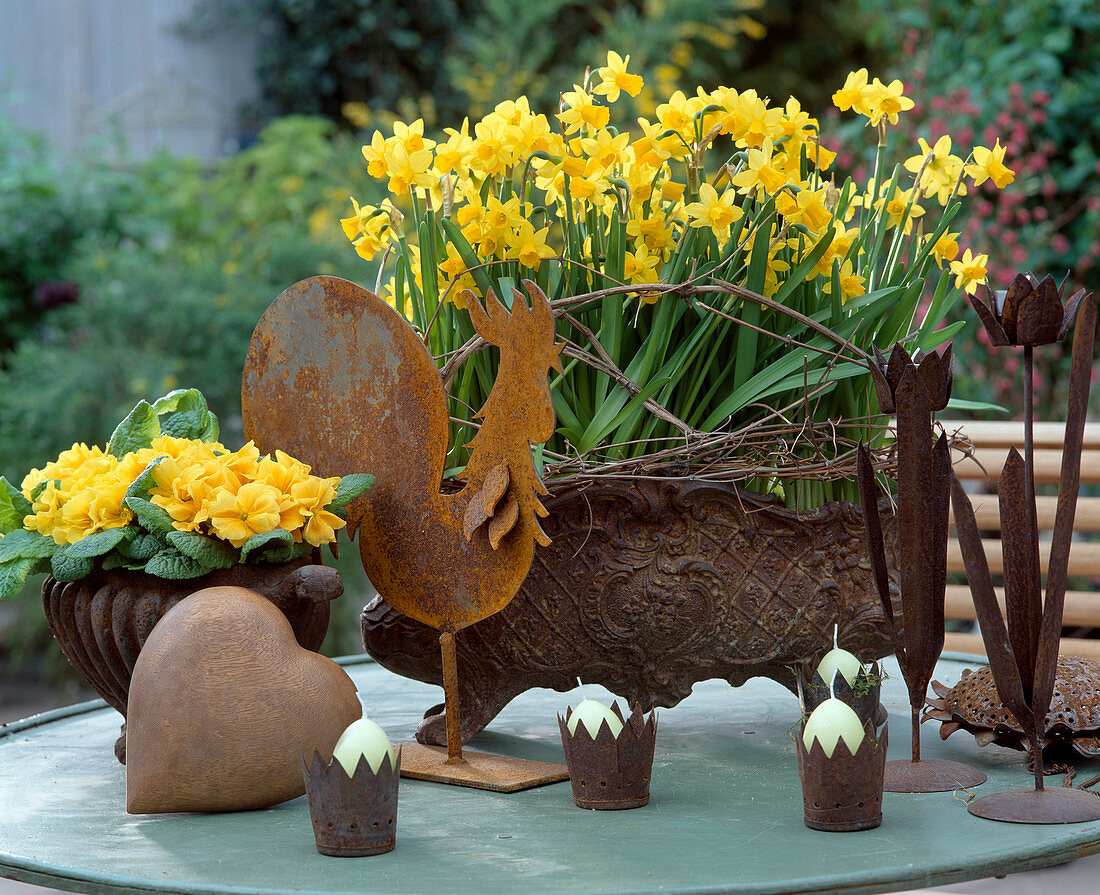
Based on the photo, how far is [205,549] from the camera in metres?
1.10

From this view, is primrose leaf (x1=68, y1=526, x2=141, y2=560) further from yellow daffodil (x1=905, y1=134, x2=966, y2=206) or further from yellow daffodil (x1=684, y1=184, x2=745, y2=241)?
yellow daffodil (x1=905, y1=134, x2=966, y2=206)

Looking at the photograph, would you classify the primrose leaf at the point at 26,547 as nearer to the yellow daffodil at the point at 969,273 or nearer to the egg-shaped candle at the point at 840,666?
the egg-shaped candle at the point at 840,666

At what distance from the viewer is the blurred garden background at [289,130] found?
11.5ft

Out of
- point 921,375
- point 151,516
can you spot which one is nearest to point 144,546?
point 151,516

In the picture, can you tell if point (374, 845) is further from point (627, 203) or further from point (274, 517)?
A: point (627, 203)

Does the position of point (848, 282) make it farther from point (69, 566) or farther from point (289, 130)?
point (289, 130)

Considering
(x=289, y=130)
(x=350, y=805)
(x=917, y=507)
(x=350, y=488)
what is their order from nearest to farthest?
1. (x=350, y=805)
2. (x=917, y=507)
3. (x=350, y=488)
4. (x=289, y=130)

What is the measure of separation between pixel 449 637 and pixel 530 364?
0.90ft

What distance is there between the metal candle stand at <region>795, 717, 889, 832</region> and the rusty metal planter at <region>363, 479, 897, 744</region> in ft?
0.82

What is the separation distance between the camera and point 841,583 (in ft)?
4.04

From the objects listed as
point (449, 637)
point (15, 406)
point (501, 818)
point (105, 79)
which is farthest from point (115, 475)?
point (105, 79)

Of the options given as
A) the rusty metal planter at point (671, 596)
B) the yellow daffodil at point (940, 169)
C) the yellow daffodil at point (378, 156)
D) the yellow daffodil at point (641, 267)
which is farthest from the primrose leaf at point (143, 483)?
the yellow daffodil at point (940, 169)

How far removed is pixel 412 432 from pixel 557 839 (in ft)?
1.32

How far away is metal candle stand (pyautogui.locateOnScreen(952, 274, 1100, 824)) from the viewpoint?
997 mm
